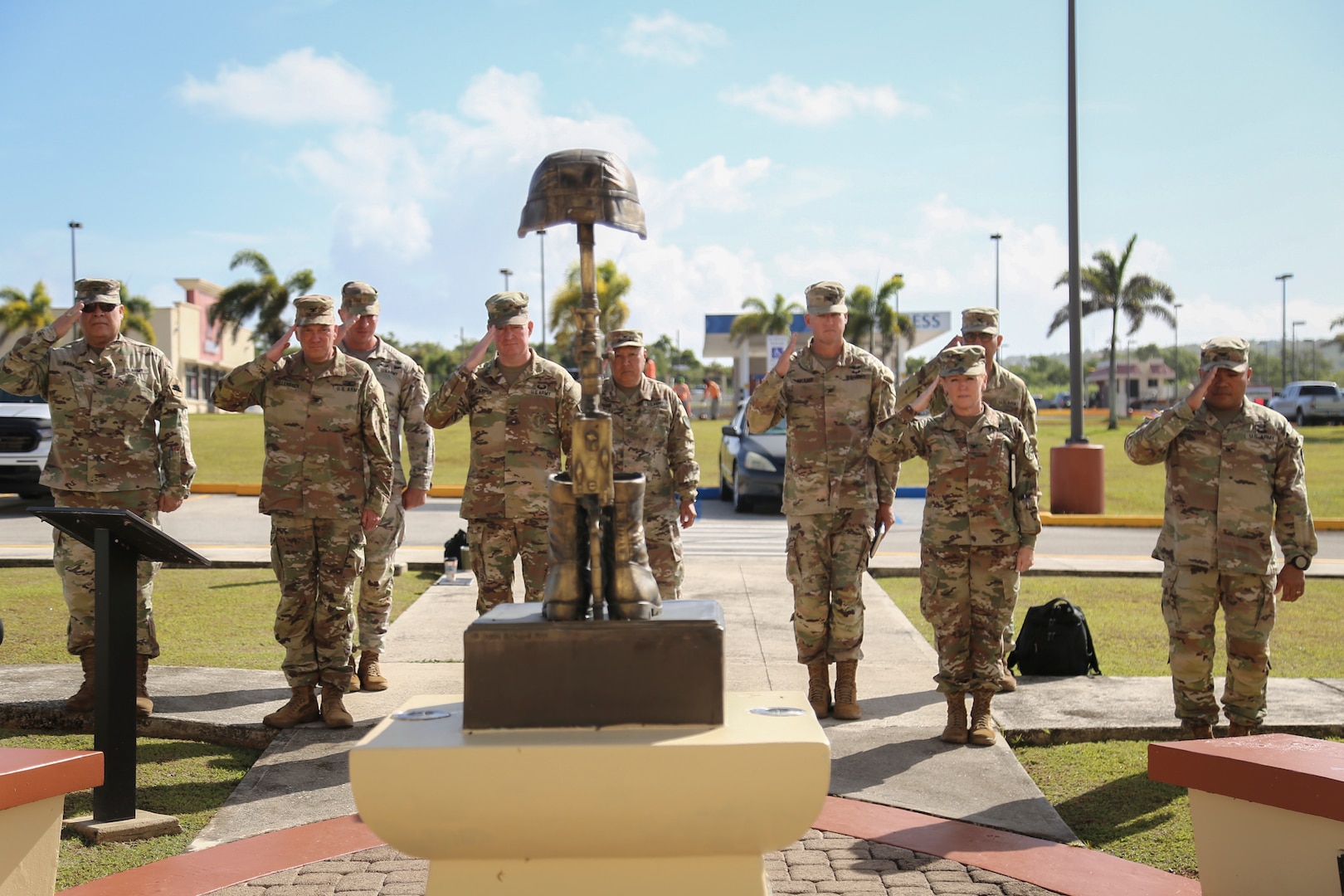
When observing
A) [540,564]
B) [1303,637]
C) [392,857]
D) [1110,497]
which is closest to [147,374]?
[540,564]

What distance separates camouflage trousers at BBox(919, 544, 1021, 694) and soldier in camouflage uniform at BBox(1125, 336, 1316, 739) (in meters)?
0.76

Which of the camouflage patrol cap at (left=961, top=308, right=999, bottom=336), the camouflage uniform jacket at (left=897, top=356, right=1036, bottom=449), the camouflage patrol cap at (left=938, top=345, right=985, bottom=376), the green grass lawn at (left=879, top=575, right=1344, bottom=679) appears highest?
the camouflage patrol cap at (left=961, top=308, right=999, bottom=336)

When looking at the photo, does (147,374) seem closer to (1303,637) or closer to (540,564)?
(540,564)

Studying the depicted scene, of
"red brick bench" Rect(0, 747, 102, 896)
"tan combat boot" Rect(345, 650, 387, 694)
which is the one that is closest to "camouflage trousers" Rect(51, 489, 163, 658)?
"tan combat boot" Rect(345, 650, 387, 694)

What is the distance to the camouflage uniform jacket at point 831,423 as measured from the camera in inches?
250

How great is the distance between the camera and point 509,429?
6520 mm

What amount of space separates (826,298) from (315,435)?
2.74 meters

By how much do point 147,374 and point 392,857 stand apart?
10.9 feet

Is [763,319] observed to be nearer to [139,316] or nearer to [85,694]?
[139,316]

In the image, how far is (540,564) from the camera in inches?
253

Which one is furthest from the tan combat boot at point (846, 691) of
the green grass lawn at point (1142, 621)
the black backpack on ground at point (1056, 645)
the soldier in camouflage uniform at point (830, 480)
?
the green grass lawn at point (1142, 621)

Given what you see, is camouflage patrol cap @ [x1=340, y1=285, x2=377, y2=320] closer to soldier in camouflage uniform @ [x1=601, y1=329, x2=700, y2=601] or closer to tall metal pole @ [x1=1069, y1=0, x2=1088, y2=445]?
soldier in camouflage uniform @ [x1=601, y1=329, x2=700, y2=601]

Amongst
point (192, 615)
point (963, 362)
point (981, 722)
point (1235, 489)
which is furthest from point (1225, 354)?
point (192, 615)

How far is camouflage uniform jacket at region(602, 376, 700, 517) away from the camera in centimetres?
700
